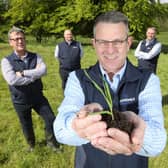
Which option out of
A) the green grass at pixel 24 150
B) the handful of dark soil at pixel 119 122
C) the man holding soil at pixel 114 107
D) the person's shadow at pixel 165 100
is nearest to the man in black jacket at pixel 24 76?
the green grass at pixel 24 150

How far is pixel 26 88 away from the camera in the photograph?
6105 millimetres

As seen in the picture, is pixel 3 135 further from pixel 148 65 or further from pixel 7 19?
pixel 7 19

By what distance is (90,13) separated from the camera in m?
32.8

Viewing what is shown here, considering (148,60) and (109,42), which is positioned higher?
(109,42)

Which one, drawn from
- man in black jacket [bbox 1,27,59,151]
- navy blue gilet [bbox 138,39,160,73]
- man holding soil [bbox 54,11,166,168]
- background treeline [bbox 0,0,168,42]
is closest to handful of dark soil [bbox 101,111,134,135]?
man holding soil [bbox 54,11,166,168]

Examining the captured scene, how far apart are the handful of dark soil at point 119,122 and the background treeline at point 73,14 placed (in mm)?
30134

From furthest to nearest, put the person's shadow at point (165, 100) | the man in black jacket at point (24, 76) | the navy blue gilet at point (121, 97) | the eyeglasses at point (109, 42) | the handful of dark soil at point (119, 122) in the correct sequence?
the person's shadow at point (165, 100) < the man in black jacket at point (24, 76) < the navy blue gilet at point (121, 97) < the eyeglasses at point (109, 42) < the handful of dark soil at point (119, 122)

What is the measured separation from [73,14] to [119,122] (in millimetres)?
32570

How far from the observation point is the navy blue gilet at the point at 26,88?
19.7ft

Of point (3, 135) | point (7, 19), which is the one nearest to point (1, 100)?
point (3, 135)

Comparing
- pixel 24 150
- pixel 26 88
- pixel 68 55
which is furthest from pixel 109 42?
pixel 68 55

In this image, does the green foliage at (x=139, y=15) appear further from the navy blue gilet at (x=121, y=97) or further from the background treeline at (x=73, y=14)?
the navy blue gilet at (x=121, y=97)

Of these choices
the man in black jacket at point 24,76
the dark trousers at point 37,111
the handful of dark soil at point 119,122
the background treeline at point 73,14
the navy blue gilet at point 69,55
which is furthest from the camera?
the background treeline at point 73,14

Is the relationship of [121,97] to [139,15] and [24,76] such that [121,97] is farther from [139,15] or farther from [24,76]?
[139,15]
